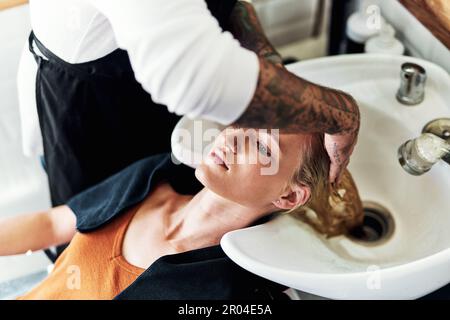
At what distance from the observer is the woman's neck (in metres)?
1.25

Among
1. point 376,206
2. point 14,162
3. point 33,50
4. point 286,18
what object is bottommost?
point 14,162

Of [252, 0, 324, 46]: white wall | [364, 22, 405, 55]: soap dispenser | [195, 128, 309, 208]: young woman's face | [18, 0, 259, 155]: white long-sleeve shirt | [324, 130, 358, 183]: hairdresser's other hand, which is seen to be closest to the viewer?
[18, 0, 259, 155]: white long-sleeve shirt

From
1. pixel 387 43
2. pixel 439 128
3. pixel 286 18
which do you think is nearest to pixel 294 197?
pixel 439 128

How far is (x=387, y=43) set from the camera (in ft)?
4.57

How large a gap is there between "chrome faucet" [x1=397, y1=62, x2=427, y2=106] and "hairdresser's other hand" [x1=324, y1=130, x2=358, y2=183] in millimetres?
261

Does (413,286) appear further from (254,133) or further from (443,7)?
(443,7)

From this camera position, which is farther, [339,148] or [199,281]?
[199,281]

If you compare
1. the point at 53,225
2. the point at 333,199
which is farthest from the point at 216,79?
the point at 53,225

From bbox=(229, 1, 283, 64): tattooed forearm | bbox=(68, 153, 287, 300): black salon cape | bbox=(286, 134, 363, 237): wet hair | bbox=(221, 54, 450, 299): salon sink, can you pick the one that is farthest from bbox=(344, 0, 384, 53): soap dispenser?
bbox=(68, 153, 287, 300): black salon cape

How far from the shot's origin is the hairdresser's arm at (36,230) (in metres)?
1.42

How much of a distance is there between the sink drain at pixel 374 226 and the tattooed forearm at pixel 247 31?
1.50ft

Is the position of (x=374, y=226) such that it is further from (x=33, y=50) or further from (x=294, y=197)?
(x=33, y=50)

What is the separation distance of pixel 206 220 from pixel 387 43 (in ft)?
2.15

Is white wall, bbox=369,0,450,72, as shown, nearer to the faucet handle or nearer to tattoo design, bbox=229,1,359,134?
the faucet handle
